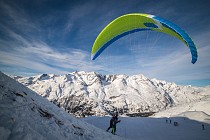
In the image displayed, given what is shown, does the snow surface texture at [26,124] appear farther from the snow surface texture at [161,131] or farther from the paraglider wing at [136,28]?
the paraglider wing at [136,28]

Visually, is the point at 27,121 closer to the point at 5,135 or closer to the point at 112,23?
the point at 5,135

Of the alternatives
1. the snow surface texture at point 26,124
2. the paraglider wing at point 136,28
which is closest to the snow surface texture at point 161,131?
the snow surface texture at point 26,124

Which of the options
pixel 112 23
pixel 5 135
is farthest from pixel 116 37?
pixel 5 135

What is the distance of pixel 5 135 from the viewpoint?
510 cm

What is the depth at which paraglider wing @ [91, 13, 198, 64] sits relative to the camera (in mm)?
10993

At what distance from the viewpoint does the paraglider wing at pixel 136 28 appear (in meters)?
11.0

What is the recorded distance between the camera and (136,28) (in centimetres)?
1616

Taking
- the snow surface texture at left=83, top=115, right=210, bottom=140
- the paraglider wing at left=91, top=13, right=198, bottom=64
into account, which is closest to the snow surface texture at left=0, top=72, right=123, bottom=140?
the snow surface texture at left=83, top=115, right=210, bottom=140

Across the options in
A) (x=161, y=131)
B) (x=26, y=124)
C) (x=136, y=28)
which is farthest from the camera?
(x=161, y=131)

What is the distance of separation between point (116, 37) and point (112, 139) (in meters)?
11.8

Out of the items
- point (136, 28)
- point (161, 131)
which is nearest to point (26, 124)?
point (136, 28)

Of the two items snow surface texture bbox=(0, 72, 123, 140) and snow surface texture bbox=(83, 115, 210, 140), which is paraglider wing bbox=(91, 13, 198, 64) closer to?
snow surface texture bbox=(83, 115, 210, 140)

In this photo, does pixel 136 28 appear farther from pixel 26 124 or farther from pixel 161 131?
pixel 26 124

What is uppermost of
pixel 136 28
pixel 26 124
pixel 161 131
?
pixel 136 28
